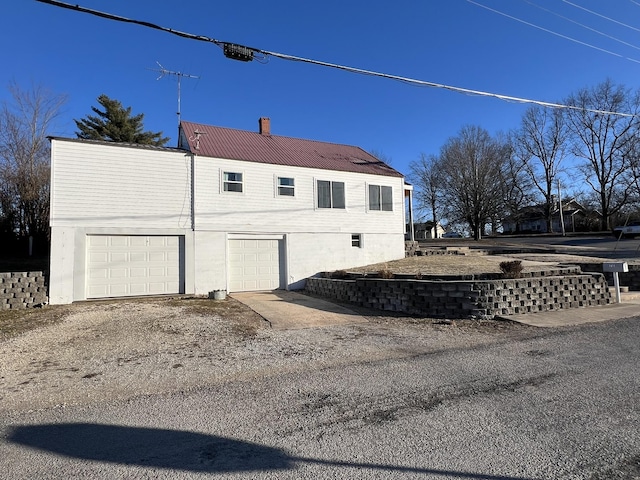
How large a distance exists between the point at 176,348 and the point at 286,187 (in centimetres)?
995

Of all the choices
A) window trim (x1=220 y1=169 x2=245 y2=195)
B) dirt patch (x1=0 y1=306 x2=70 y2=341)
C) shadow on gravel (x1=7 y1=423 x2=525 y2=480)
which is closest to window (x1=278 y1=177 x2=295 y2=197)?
window trim (x1=220 y1=169 x2=245 y2=195)

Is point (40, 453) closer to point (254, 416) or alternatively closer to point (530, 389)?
point (254, 416)

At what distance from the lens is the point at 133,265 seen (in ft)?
40.8

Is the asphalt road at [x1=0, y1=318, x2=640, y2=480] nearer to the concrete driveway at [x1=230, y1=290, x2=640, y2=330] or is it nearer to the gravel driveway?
the gravel driveway

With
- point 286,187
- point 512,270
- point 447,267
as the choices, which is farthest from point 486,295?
point 286,187

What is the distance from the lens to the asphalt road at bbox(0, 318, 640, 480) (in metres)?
→ 2.63

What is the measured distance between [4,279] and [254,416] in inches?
415


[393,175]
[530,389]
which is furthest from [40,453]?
[393,175]

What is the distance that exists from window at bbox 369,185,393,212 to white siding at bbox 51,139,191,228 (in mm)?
8060

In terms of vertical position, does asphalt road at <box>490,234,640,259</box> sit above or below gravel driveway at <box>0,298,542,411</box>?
above

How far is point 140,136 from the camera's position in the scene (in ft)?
106

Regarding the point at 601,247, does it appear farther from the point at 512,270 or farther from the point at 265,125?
the point at 265,125

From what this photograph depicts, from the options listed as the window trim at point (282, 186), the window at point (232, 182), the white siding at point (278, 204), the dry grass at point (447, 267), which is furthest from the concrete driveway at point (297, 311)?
the window trim at point (282, 186)

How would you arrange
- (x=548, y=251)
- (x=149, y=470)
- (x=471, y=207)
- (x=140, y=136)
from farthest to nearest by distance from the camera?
(x=471, y=207) < (x=140, y=136) < (x=548, y=251) < (x=149, y=470)
